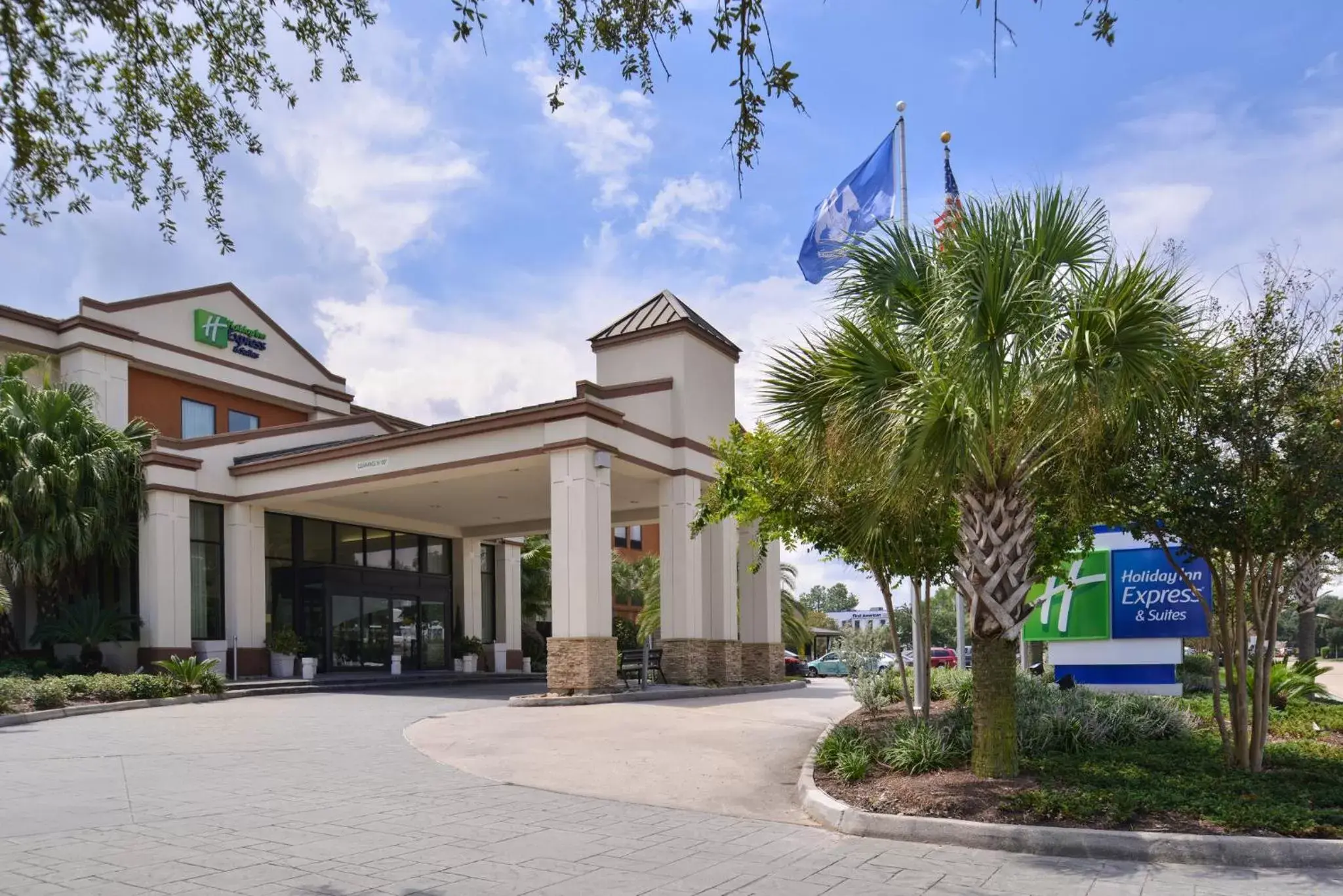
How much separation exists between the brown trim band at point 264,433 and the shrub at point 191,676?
5373mm

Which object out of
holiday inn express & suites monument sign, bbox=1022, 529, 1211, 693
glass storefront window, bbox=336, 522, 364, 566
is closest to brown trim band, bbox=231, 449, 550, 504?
glass storefront window, bbox=336, 522, 364, 566

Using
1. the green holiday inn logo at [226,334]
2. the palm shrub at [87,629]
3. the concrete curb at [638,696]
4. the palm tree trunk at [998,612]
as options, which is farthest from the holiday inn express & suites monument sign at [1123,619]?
the green holiday inn logo at [226,334]

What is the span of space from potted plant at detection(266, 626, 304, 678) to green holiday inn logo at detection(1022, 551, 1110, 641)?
57.9 feet

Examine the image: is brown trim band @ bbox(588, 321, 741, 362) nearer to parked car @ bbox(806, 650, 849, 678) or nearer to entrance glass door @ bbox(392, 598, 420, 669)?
entrance glass door @ bbox(392, 598, 420, 669)

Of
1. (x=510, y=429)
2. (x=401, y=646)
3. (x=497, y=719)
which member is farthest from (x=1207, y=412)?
(x=401, y=646)

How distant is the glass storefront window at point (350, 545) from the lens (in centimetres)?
2966

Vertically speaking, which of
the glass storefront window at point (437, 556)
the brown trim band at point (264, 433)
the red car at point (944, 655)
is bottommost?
the red car at point (944, 655)

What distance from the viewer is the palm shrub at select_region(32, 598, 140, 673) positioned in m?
22.4

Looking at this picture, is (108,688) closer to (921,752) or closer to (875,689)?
(875,689)

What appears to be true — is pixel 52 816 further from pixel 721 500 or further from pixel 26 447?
pixel 26 447

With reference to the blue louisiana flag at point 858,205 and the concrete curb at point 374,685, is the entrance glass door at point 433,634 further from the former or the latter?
the blue louisiana flag at point 858,205

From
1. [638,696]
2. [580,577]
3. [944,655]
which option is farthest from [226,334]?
[944,655]

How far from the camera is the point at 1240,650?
376 inches

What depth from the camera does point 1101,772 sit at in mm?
9281
